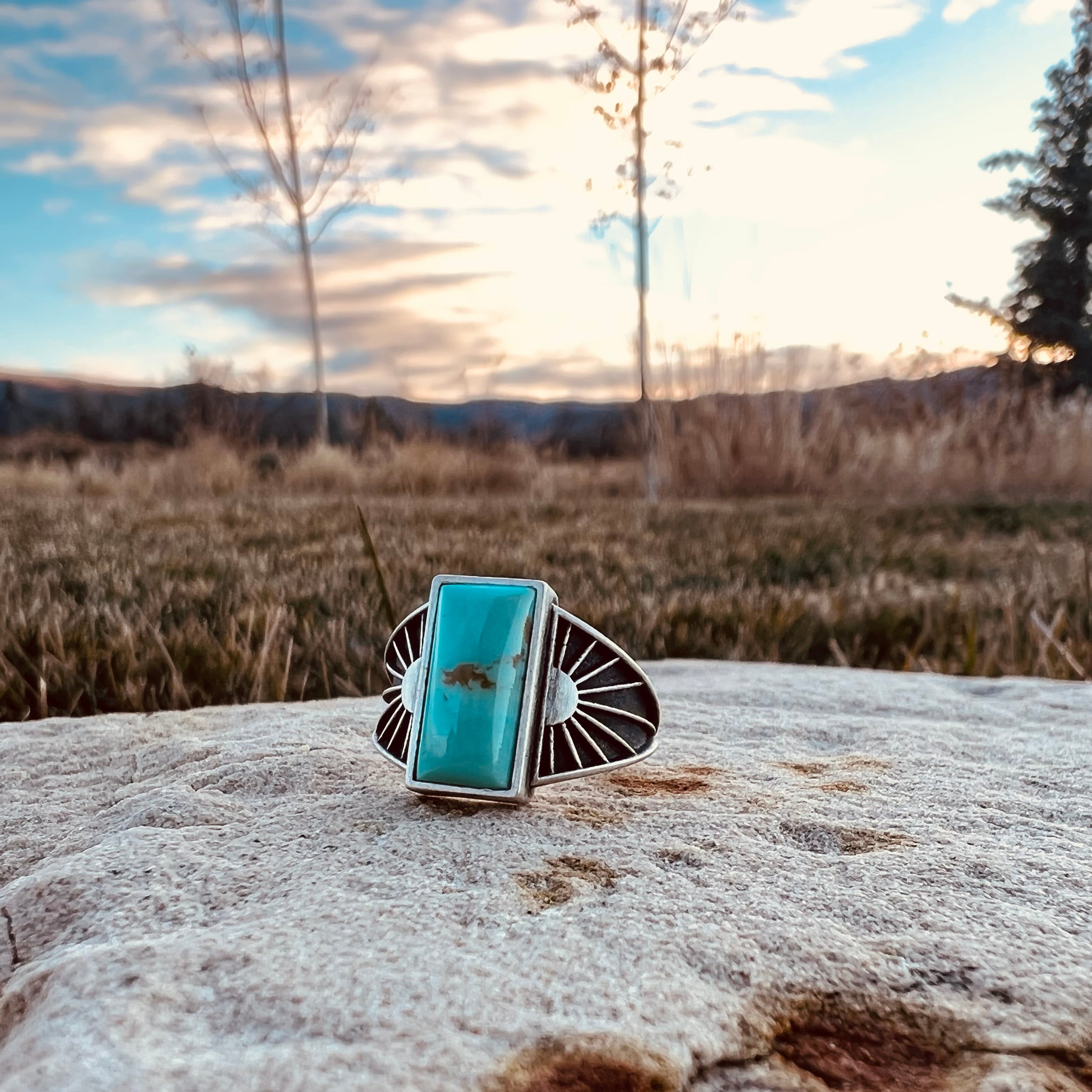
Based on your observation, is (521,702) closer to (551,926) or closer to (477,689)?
(477,689)

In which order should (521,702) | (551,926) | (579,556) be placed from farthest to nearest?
(579,556) → (521,702) → (551,926)

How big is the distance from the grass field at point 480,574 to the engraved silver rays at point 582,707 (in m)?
0.94

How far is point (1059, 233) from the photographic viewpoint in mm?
12047

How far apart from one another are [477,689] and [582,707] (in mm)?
122

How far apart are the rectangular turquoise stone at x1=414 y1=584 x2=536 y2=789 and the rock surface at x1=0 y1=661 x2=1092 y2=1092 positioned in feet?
0.17

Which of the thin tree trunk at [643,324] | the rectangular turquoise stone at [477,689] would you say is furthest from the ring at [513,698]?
the thin tree trunk at [643,324]

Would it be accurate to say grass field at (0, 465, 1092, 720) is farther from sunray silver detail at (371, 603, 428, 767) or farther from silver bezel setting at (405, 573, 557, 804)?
silver bezel setting at (405, 573, 557, 804)

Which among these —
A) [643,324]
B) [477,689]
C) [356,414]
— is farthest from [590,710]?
[356,414]

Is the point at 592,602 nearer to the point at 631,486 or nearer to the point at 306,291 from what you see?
the point at 631,486

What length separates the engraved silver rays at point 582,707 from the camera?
1.05 meters

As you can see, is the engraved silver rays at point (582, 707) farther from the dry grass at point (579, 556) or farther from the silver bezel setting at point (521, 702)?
the dry grass at point (579, 556)

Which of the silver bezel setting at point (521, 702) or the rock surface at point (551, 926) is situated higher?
the silver bezel setting at point (521, 702)

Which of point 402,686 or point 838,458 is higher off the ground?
point 838,458

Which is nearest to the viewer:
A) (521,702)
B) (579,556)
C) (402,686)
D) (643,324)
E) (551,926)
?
(551,926)
